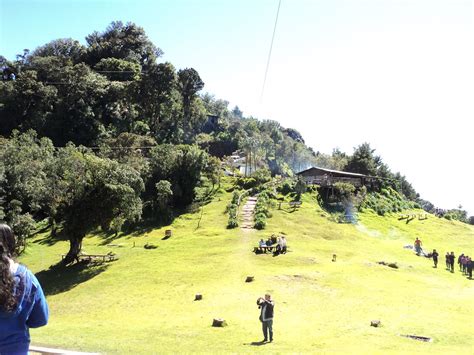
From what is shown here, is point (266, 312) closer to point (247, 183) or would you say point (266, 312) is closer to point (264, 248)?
point (264, 248)

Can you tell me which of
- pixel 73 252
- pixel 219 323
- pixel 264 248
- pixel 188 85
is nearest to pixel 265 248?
pixel 264 248

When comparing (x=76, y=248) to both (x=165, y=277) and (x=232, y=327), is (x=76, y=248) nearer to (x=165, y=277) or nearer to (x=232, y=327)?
(x=165, y=277)

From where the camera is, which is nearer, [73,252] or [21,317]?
[21,317]

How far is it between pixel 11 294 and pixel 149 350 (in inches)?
456

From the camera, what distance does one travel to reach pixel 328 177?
60.1 metres

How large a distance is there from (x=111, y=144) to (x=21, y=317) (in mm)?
62664

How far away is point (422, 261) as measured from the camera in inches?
1478

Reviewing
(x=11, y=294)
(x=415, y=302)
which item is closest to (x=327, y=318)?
(x=415, y=302)

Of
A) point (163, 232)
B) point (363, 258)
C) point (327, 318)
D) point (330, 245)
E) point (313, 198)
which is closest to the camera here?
point (327, 318)

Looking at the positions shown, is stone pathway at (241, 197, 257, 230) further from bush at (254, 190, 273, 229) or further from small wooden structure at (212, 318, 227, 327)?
small wooden structure at (212, 318, 227, 327)

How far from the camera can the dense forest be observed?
3594 cm

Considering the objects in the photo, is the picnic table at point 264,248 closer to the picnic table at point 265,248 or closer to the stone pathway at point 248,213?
the picnic table at point 265,248

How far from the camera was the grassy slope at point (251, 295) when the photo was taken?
17094mm

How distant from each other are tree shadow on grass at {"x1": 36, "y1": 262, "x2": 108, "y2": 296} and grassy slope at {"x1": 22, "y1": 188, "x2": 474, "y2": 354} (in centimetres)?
17
